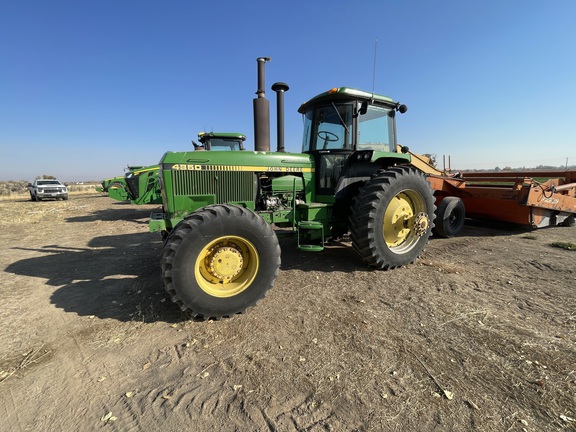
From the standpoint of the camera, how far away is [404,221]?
463 cm

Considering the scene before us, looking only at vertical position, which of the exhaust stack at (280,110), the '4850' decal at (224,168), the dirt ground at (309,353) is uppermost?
the exhaust stack at (280,110)

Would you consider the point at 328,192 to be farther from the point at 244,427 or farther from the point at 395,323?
the point at 244,427

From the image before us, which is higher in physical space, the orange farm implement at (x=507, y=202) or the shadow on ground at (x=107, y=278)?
the orange farm implement at (x=507, y=202)

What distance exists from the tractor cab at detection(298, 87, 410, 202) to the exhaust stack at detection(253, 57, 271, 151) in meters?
0.79

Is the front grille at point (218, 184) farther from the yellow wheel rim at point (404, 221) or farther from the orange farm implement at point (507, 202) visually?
the orange farm implement at point (507, 202)

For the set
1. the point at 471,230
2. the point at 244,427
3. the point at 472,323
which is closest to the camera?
the point at 244,427

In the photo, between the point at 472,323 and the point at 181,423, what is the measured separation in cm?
264

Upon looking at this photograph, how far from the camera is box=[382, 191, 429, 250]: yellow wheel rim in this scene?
179 inches

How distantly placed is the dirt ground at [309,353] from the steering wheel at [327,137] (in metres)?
2.02

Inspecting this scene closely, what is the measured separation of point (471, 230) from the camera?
7.02 metres

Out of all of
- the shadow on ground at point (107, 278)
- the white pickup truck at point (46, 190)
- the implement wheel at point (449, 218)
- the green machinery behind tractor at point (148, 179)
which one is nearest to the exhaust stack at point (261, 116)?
the shadow on ground at point (107, 278)

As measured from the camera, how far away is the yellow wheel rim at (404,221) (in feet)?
14.9

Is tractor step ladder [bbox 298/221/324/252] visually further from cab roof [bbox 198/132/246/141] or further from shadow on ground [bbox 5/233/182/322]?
cab roof [bbox 198/132/246/141]

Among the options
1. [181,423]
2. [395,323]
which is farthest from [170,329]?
[395,323]
